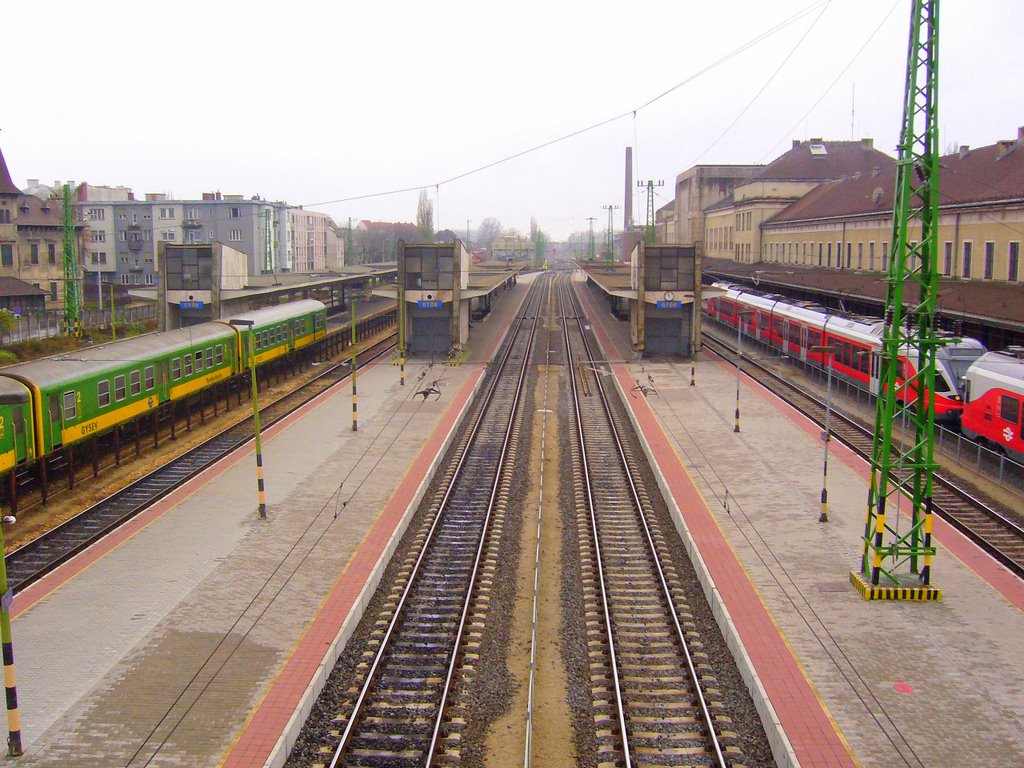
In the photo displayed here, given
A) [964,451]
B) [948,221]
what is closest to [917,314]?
[964,451]

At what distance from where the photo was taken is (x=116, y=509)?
1995 centimetres

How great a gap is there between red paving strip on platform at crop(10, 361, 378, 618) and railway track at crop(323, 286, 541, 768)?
19.3 feet

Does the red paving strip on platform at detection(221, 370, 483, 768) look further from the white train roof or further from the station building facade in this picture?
the station building facade

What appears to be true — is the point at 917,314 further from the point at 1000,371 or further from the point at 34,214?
the point at 34,214

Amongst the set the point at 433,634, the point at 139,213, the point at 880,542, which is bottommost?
the point at 433,634

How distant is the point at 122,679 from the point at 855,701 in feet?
32.6

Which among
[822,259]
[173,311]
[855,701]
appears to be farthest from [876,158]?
[855,701]

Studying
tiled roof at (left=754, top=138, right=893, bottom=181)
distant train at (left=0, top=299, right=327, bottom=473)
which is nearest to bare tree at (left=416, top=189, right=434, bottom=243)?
tiled roof at (left=754, top=138, right=893, bottom=181)

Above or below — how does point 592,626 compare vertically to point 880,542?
below

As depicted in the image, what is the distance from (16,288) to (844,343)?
4724 centimetres

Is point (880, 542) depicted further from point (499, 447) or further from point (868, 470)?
point (499, 447)

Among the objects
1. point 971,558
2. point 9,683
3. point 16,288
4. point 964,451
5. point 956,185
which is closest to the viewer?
point 9,683

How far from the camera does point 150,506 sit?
65.6 feet

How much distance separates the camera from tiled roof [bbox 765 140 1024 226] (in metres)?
37.5
